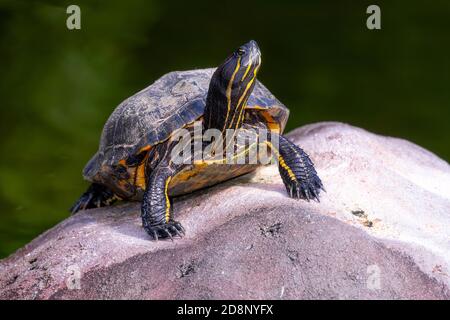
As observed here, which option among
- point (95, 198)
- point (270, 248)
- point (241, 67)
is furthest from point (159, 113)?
point (270, 248)

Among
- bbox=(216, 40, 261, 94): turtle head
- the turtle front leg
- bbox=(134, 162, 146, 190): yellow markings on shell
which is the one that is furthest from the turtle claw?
bbox=(216, 40, 261, 94): turtle head

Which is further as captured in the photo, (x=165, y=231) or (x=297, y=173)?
(x=297, y=173)

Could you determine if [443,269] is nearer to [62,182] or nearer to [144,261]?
[144,261]

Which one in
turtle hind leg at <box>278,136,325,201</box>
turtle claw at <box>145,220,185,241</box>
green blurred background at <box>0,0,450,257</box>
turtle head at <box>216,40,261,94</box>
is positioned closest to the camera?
turtle claw at <box>145,220,185,241</box>

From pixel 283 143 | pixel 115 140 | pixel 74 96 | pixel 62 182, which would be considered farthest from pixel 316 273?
pixel 74 96

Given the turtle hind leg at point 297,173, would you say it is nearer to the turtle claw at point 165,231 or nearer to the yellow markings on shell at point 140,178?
the turtle claw at point 165,231

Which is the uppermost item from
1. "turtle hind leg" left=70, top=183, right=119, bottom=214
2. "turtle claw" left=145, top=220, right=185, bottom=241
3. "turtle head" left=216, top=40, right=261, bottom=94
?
"turtle head" left=216, top=40, right=261, bottom=94

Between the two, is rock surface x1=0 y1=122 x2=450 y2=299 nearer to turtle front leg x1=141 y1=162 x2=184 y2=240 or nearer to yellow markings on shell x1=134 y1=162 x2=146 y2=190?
turtle front leg x1=141 y1=162 x2=184 y2=240

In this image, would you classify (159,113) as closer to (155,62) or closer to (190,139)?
(190,139)
